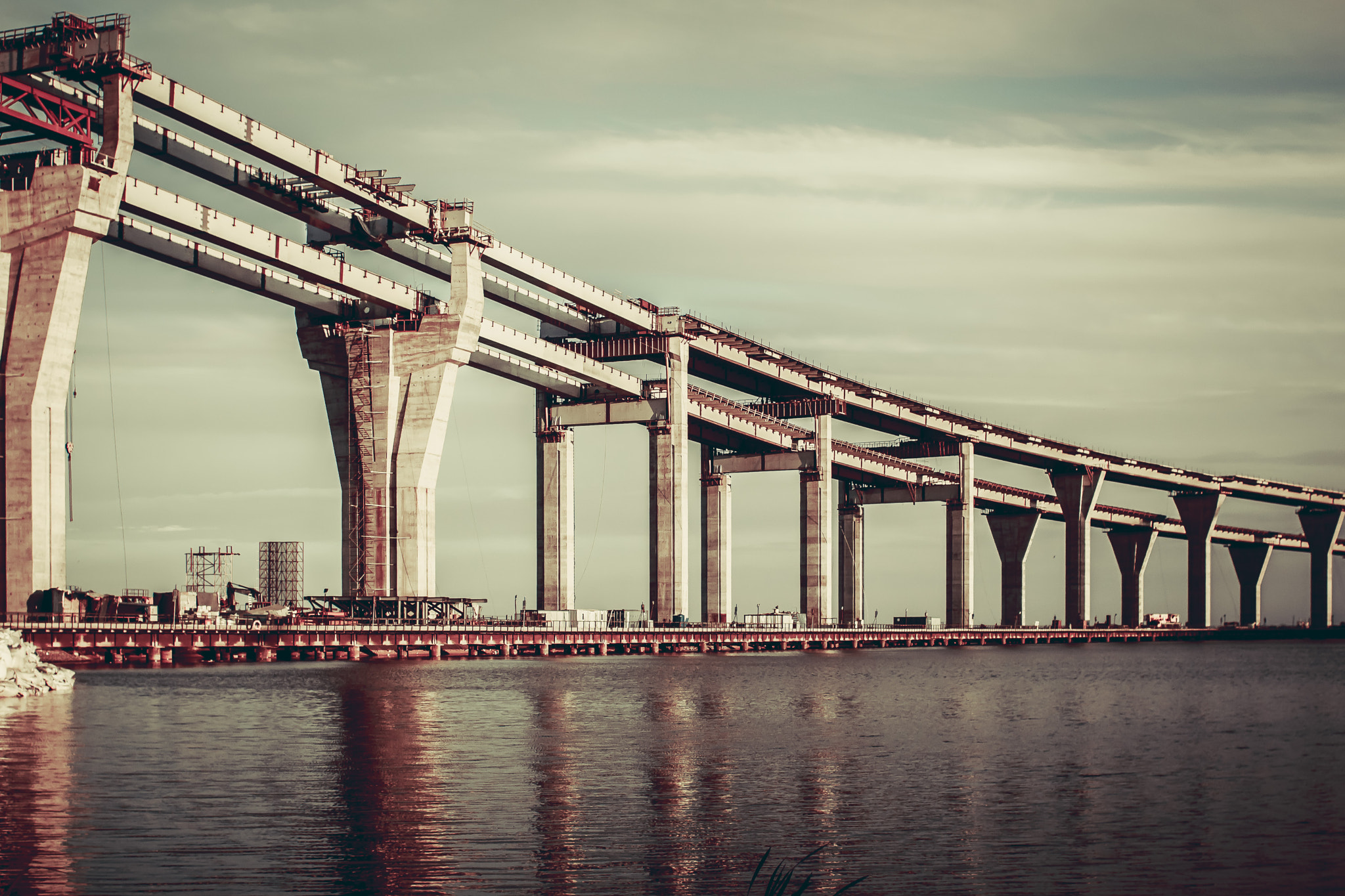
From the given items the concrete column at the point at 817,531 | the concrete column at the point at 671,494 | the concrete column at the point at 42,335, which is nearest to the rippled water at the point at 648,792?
the concrete column at the point at 42,335

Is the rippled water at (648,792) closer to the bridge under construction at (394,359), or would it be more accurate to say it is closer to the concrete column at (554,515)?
the bridge under construction at (394,359)

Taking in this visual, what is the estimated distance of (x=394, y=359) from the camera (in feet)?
313

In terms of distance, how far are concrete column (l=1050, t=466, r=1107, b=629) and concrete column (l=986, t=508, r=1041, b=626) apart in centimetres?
840

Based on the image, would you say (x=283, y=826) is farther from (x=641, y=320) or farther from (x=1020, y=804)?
(x=641, y=320)

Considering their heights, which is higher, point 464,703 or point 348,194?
point 348,194

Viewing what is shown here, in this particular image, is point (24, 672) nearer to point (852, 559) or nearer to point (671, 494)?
point (671, 494)

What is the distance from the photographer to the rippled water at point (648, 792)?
2217 cm

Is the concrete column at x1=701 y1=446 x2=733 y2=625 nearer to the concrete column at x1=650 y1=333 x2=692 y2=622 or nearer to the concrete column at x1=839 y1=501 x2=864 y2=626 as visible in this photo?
the concrete column at x1=650 y1=333 x2=692 y2=622

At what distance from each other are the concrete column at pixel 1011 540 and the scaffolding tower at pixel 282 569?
90632mm

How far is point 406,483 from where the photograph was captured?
308 ft

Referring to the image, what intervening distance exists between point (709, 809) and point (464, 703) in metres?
28.4

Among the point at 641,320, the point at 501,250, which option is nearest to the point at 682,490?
the point at 641,320

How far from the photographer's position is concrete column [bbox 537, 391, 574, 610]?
12212cm

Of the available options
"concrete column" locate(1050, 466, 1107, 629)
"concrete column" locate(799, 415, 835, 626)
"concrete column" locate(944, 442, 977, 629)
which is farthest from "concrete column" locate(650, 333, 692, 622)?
"concrete column" locate(1050, 466, 1107, 629)
